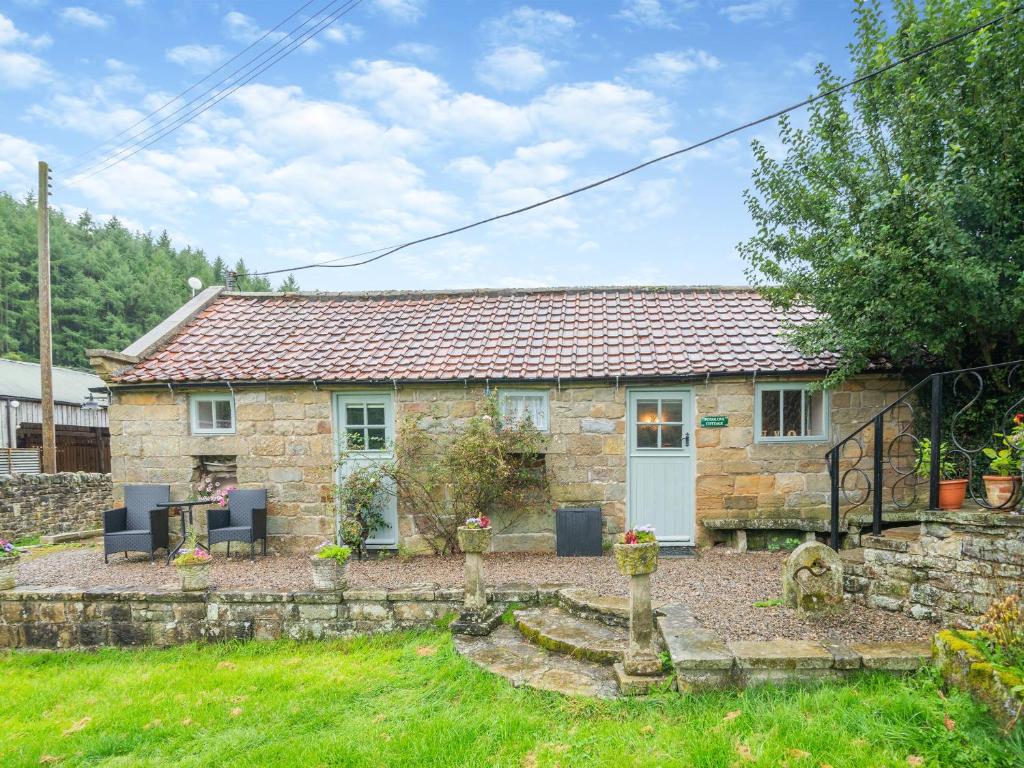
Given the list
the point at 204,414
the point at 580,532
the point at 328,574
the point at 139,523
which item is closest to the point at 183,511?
the point at 139,523

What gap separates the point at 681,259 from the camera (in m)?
13.4

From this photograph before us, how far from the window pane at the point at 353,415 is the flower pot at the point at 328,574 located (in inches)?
113

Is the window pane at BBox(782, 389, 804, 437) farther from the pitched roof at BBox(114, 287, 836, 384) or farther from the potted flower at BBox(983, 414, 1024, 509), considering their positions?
the potted flower at BBox(983, 414, 1024, 509)

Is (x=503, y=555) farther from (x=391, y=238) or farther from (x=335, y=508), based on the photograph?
(x=391, y=238)

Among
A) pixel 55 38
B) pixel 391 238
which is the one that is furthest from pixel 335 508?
pixel 55 38

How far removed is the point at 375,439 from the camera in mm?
8758

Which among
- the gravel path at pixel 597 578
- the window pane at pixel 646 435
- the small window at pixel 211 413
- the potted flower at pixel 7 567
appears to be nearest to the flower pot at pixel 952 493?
the gravel path at pixel 597 578

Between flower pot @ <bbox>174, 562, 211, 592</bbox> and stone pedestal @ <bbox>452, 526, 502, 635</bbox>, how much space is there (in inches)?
126

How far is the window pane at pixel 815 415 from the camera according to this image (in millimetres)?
8219

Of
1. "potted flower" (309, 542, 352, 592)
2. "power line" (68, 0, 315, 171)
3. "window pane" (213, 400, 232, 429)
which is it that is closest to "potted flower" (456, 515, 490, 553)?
"potted flower" (309, 542, 352, 592)

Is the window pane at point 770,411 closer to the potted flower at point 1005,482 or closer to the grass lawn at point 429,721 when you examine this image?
the potted flower at point 1005,482

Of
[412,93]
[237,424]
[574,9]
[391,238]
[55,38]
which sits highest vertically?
[55,38]

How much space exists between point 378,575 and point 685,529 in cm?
475

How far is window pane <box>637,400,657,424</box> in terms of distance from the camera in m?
8.39
